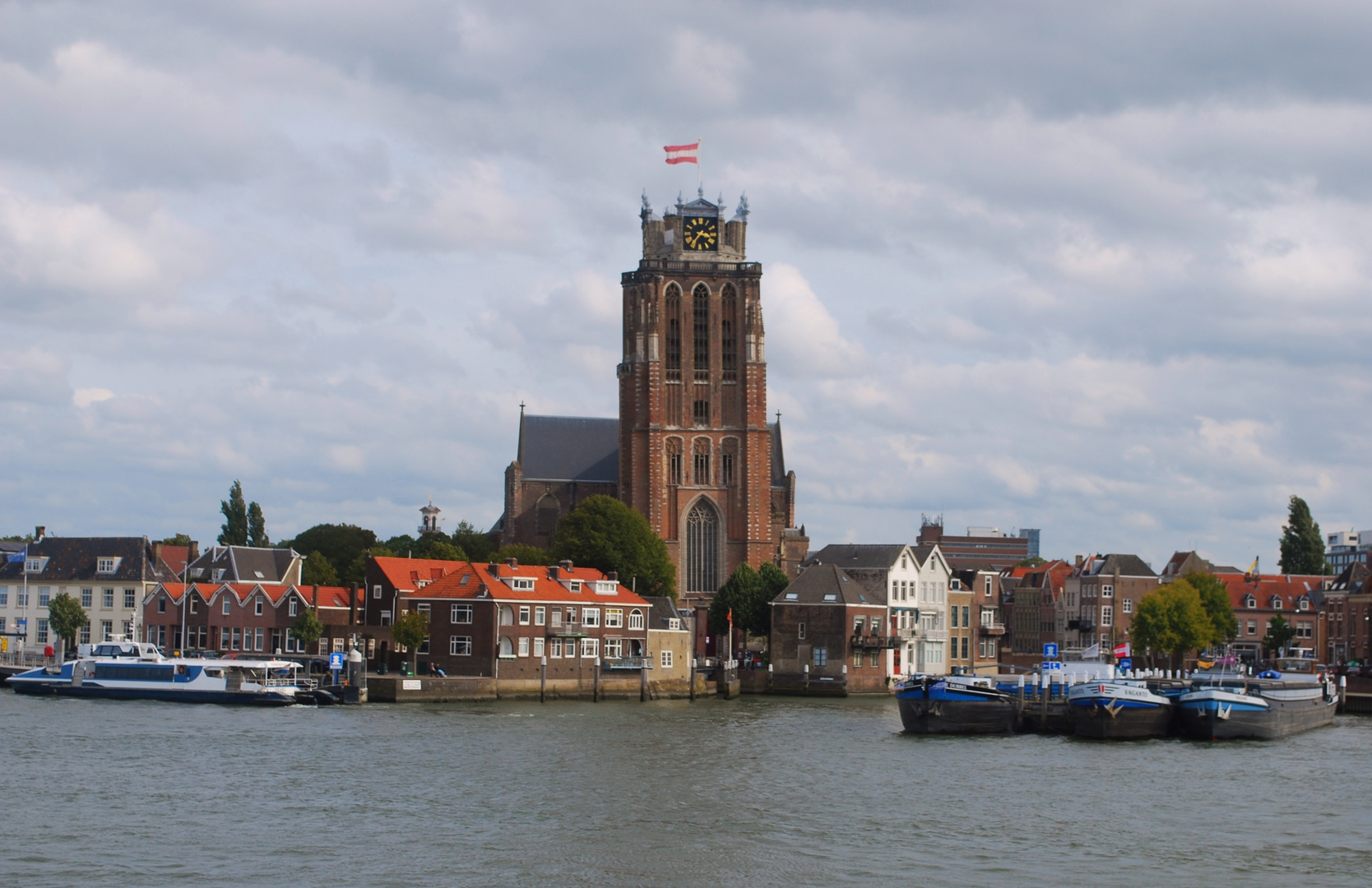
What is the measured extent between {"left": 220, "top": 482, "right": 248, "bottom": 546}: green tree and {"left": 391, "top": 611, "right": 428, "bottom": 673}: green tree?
6766 centimetres

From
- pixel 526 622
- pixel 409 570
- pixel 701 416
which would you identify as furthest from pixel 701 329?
pixel 526 622

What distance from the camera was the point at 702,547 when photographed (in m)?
143

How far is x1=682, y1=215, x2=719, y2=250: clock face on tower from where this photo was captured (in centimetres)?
14750

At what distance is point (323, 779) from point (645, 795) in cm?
1065

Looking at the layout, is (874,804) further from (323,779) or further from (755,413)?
(755,413)

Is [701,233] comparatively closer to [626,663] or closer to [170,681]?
[626,663]

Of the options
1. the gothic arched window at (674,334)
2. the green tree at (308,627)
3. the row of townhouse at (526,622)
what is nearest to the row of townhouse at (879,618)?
the row of townhouse at (526,622)

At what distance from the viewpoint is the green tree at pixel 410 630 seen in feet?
295

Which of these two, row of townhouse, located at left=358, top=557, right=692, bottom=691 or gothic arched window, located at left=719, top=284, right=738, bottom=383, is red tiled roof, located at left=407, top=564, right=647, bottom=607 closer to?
row of townhouse, located at left=358, top=557, right=692, bottom=691

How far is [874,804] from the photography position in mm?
49844

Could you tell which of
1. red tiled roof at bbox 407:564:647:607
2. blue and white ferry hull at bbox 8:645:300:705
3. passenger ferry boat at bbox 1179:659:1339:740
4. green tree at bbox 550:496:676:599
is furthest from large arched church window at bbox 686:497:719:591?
passenger ferry boat at bbox 1179:659:1339:740

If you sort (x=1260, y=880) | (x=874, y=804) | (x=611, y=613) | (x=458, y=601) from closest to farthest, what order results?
(x=1260, y=880) → (x=874, y=804) → (x=458, y=601) → (x=611, y=613)

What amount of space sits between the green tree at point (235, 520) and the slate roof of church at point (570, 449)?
27.2 m

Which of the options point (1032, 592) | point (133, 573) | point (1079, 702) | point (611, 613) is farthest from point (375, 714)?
point (1032, 592)
